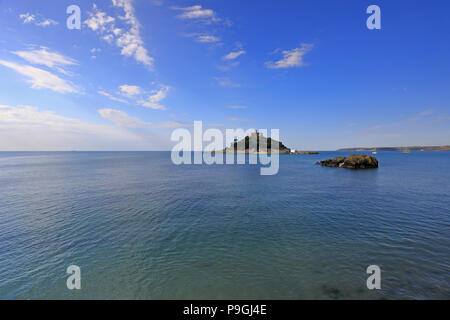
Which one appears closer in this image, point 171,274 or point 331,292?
point 331,292

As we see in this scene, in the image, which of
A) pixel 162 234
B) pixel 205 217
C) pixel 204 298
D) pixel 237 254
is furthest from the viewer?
pixel 205 217

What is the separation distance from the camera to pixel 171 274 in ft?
36.1

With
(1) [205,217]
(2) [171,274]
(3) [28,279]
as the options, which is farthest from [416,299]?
(3) [28,279]

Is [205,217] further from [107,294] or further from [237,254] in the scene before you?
[107,294]

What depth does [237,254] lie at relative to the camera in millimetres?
13164

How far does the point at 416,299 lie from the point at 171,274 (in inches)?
529

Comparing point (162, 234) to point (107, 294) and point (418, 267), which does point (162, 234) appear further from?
point (418, 267)
